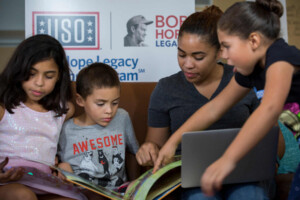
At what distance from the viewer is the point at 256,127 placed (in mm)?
862

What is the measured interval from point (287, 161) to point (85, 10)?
5.19 feet

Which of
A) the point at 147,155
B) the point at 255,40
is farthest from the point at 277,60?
the point at 147,155

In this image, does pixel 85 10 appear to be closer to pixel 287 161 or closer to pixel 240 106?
pixel 240 106

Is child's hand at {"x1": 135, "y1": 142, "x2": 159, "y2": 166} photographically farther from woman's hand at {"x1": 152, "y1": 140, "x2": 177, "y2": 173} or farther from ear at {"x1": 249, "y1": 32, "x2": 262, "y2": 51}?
ear at {"x1": 249, "y1": 32, "x2": 262, "y2": 51}

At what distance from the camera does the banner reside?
2311mm

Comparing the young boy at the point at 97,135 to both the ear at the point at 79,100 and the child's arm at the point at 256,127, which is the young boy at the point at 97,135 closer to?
the ear at the point at 79,100

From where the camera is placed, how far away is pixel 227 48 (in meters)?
1.12

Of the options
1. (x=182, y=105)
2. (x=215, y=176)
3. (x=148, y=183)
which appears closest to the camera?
(x=215, y=176)

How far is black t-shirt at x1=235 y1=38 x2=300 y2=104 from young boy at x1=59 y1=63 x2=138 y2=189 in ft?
1.87

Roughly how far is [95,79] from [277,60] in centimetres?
81

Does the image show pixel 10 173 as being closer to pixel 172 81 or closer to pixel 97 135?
pixel 97 135

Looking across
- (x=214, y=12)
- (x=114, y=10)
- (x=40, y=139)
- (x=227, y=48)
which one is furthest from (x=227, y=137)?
(x=114, y=10)

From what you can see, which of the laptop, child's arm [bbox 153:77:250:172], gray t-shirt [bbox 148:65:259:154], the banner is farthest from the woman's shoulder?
the banner

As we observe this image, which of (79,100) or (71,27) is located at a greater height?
(71,27)
